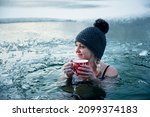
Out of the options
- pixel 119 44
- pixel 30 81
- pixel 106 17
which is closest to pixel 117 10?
pixel 106 17

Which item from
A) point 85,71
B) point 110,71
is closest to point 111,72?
point 110,71

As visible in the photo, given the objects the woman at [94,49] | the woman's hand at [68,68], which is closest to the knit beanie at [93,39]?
the woman at [94,49]

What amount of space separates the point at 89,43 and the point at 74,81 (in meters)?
0.24

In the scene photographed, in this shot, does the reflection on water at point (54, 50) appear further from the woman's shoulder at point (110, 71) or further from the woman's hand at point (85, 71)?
the woman's hand at point (85, 71)

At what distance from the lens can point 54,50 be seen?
218cm

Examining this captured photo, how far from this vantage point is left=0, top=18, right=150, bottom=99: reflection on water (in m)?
2.02

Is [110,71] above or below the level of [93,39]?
below

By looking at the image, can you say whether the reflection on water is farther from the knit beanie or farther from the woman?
the knit beanie

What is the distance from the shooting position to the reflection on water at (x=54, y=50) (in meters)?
2.02

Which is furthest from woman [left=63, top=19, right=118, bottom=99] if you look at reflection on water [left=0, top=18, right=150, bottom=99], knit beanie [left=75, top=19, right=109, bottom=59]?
reflection on water [left=0, top=18, right=150, bottom=99]

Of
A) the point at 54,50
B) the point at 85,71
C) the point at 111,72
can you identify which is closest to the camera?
the point at 85,71

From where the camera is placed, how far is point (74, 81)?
6.24 feet

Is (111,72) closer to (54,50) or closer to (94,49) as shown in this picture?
(94,49)

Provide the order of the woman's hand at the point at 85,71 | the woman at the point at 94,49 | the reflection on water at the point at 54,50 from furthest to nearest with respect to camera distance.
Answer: the reflection on water at the point at 54,50
the woman at the point at 94,49
the woman's hand at the point at 85,71
